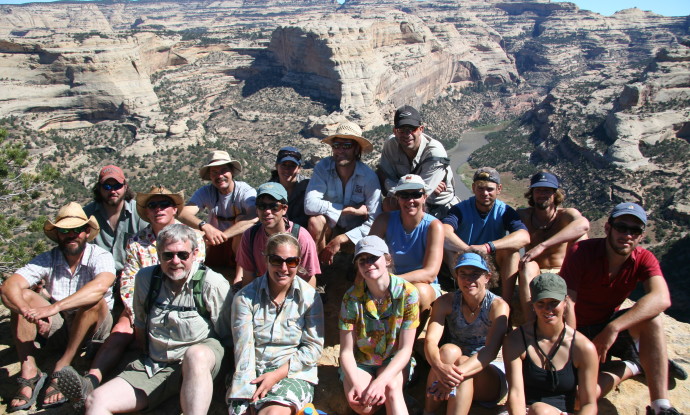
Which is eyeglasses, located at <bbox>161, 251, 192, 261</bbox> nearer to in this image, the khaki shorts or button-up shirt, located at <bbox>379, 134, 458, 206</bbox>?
the khaki shorts

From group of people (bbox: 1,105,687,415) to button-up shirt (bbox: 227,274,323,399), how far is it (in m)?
0.01

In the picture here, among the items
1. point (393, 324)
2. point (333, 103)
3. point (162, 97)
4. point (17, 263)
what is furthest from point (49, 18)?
point (393, 324)

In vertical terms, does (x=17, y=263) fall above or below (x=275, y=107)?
above

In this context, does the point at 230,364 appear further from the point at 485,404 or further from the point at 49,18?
the point at 49,18

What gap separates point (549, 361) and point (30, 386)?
4.46 metres

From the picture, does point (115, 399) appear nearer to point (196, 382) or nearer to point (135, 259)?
point (196, 382)

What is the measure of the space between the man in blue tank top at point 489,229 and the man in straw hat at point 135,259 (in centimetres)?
261

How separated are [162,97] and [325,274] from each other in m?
58.0

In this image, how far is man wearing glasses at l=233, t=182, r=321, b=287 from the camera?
172 inches

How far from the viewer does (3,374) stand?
477cm

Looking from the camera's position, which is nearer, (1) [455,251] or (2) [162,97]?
(1) [455,251]

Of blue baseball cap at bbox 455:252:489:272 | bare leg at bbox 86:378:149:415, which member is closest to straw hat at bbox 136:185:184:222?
bare leg at bbox 86:378:149:415

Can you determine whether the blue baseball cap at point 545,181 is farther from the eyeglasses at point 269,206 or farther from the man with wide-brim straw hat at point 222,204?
the man with wide-brim straw hat at point 222,204

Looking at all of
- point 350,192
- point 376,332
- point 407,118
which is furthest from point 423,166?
point 376,332
